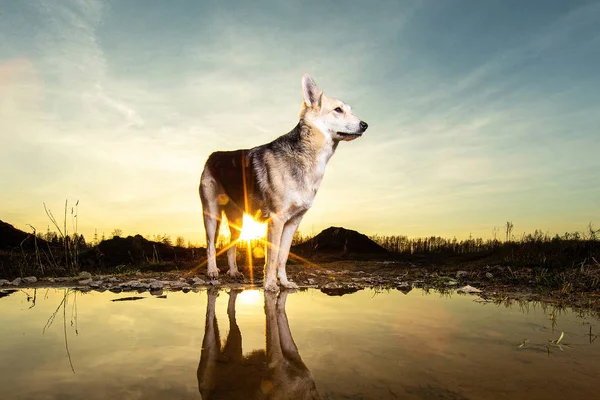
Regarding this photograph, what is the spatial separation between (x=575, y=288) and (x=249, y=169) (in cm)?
486

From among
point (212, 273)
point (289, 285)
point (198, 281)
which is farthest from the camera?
point (212, 273)

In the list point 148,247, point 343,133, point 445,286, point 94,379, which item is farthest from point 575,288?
point 148,247

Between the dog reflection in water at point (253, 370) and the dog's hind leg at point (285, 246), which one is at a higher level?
the dog's hind leg at point (285, 246)

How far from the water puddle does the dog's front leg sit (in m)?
1.07

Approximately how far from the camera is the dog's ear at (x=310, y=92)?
585 centimetres

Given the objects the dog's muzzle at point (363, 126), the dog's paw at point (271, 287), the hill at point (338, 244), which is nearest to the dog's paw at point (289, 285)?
the dog's paw at point (271, 287)

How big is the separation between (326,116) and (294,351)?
161 inches

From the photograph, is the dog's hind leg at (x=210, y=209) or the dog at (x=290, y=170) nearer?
the dog at (x=290, y=170)

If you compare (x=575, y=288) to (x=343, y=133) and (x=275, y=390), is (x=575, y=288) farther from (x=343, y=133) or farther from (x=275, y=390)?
(x=275, y=390)

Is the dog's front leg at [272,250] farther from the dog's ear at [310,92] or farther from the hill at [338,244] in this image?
the hill at [338,244]

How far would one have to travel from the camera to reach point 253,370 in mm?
1991

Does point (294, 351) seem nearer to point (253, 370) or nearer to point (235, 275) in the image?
point (253, 370)

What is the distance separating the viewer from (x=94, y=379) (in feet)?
6.19

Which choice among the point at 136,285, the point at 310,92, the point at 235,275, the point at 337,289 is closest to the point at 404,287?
the point at 337,289
